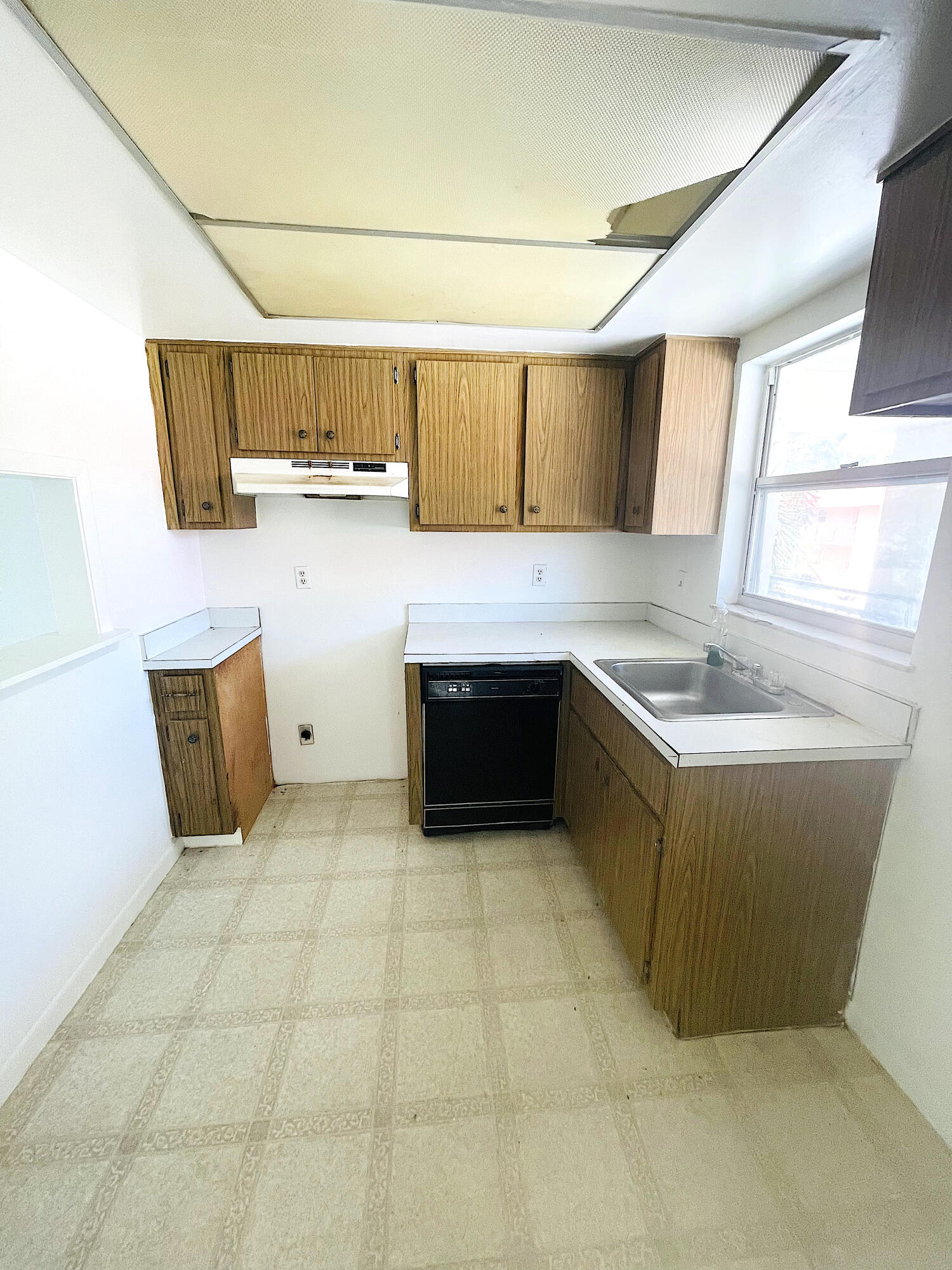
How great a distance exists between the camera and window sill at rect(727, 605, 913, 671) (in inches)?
54.0

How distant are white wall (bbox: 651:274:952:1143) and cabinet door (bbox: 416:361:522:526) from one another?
1148mm

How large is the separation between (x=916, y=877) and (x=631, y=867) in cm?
Result: 73

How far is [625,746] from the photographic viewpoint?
1.60 meters

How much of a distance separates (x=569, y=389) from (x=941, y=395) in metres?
1.49

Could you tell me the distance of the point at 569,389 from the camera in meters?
2.22

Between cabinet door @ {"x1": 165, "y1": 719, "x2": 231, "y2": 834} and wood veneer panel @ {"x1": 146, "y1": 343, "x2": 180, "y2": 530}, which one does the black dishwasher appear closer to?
cabinet door @ {"x1": 165, "y1": 719, "x2": 231, "y2": 834}

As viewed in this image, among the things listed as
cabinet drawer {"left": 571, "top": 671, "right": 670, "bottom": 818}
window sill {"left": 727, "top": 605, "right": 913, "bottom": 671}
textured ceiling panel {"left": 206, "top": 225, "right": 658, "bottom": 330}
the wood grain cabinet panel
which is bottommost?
the wood grain cabinet panel

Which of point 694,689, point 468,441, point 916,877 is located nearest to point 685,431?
point 468,441

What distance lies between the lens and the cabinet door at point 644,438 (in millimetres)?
2041

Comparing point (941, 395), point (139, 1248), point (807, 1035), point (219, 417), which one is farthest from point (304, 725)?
point (941, 395)

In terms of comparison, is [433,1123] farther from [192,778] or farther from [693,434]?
[693,434]

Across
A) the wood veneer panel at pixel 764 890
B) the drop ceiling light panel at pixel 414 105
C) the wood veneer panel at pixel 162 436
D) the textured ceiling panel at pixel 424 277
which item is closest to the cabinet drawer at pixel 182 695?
the wood veneer panel at pixel 162 436

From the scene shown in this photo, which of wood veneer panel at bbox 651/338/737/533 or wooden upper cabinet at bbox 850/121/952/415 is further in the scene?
wood veneer panel at bbox 651/338/737/533

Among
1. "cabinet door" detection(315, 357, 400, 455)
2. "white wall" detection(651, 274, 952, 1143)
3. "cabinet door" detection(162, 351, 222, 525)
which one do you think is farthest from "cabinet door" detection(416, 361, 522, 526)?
"white wall" detection(651, 274, 952, 1143)
